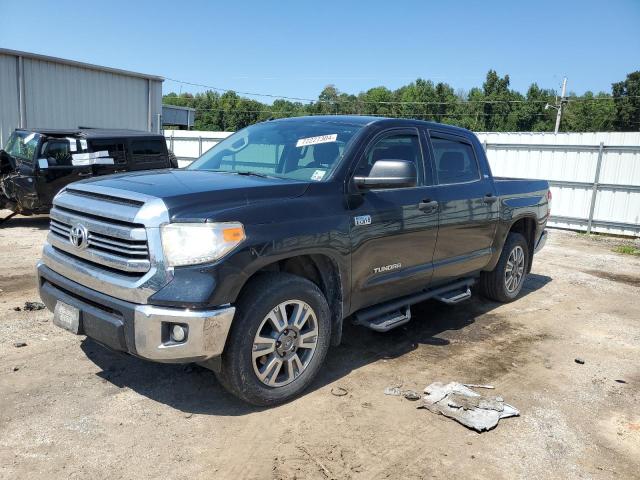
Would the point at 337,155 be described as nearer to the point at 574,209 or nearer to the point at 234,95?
the point at 574,209

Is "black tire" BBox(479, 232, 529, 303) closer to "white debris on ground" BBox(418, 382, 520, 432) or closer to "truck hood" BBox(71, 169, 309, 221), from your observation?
"white debris on ground" BBox(418, 382, 520, 432)

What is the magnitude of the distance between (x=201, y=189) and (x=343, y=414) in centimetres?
174

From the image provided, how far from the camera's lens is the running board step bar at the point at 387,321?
4.17 m

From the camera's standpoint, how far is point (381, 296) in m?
4.33

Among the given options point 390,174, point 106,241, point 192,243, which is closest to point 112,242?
point 106,241

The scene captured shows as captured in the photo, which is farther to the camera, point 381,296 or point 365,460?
point 381,296

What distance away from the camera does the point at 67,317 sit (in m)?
3.39

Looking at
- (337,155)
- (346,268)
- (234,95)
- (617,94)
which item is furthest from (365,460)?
(234,95)

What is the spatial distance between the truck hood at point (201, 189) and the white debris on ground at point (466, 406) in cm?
176

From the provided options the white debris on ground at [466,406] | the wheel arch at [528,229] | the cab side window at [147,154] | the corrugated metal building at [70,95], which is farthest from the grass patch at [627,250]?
the corrugated metal building at [70,95]

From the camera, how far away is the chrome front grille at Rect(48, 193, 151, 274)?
9.94 feet

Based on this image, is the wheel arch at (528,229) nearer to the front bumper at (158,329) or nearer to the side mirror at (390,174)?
the side mirror at (390,174)

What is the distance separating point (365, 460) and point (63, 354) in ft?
8.68

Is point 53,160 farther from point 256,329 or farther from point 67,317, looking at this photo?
point 256,329
